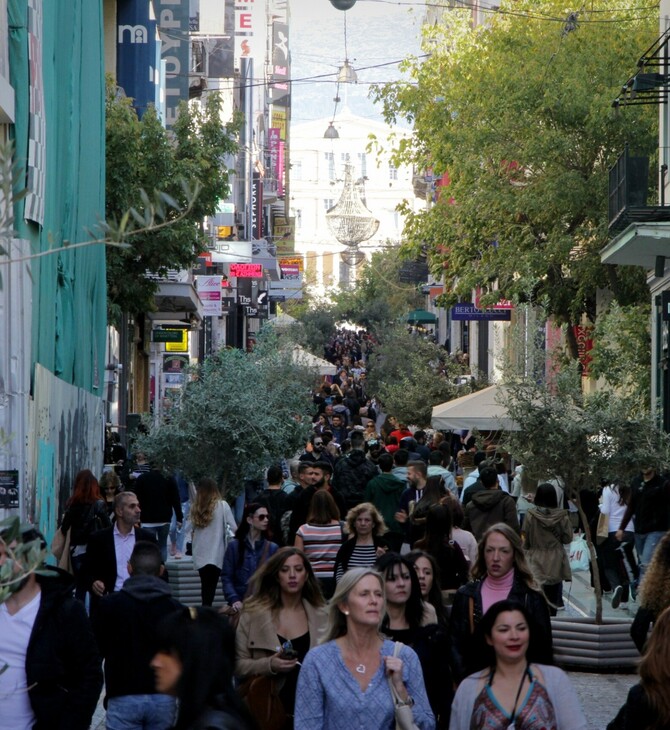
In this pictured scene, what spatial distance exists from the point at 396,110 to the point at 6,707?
30.5m

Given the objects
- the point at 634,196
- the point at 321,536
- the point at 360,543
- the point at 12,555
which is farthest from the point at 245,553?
the point at 634,196

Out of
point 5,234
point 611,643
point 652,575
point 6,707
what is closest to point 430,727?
point 6,707

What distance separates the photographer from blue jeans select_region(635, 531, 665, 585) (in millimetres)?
15062

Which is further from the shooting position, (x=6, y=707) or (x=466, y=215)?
(x=466, y=215)

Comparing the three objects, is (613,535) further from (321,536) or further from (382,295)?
(382,295)

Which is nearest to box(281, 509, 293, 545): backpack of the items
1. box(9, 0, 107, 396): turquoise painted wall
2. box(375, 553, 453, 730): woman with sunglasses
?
box(9, 0, 107, 396): turquoise painted wall

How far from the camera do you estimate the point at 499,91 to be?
98.9 feet

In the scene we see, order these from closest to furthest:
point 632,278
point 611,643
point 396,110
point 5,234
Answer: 1. point 5,234
2. point 611,643
3. point 632,278
4. point 396,110

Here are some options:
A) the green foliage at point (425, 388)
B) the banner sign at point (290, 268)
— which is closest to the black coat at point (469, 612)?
the green foliage at point (425, 388)

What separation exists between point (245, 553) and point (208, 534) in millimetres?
2964

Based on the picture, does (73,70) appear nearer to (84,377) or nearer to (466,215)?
(84,377)

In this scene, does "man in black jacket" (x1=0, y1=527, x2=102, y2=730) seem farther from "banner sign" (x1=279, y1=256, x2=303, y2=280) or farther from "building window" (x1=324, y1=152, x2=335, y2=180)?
"building window" (x1=324, y1=152, x2=335, y2=180)

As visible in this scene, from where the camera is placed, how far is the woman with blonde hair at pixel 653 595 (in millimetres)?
7449

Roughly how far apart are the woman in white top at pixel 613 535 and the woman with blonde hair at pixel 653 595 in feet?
28.7
